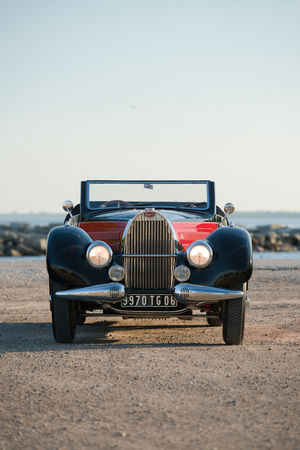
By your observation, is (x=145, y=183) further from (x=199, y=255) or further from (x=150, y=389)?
(x=150, y=389)

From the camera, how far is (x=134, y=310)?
5.26 meters

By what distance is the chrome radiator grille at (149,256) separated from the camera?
536 cm

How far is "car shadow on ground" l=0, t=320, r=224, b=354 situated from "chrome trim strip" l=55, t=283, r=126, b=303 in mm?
557

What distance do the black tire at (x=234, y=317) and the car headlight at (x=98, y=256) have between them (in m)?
1.31

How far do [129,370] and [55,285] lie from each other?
1.52 m

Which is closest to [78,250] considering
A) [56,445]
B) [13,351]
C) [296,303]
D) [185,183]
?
[13,351]

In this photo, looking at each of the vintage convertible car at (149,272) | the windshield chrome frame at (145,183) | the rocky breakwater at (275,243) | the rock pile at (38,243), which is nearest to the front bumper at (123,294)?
the vintage convertible car at (149,272)

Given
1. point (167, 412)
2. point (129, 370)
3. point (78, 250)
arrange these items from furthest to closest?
point (78, 250), point (129, 370), point (167, 412)

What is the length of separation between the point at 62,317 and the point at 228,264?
5.93 ft

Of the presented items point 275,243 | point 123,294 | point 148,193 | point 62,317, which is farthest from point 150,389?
point 275,243

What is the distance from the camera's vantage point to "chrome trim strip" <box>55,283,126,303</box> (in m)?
5.05

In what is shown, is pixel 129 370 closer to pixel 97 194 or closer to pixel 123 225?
pixel 123 225

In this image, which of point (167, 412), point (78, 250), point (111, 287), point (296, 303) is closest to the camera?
point (167, 412)

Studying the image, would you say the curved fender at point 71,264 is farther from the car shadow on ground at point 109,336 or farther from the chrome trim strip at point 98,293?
the car shadow on ground at point 109,336
